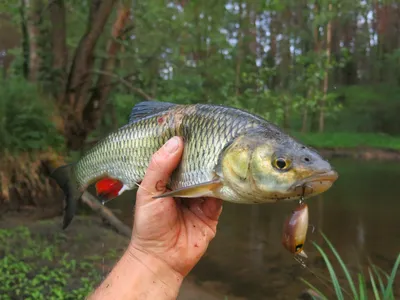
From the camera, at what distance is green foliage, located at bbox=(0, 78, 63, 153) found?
6.52m

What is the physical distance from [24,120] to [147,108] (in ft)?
17.1

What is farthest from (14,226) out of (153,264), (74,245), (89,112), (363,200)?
(363,200)

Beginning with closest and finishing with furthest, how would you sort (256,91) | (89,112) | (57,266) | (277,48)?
(57,266) → (89,112) → (256,91) → (277,48)

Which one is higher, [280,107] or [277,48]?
[277,48]

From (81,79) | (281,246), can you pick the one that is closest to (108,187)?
(281,246)

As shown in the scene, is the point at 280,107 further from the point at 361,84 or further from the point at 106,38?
the point at 361,84

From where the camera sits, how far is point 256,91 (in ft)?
31.2

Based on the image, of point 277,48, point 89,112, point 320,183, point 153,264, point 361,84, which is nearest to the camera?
point 320,183

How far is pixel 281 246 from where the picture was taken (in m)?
7.09

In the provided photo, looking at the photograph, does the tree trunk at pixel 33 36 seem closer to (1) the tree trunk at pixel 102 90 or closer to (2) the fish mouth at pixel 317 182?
(1) the tree trunk at pixel 102 90

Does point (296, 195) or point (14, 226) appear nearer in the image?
point (296, 195)

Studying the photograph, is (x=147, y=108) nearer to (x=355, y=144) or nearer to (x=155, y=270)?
(x=155, y=270)

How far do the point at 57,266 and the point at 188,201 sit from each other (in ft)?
12.0

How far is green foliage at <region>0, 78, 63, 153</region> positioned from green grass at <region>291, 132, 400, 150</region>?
14.3 m
